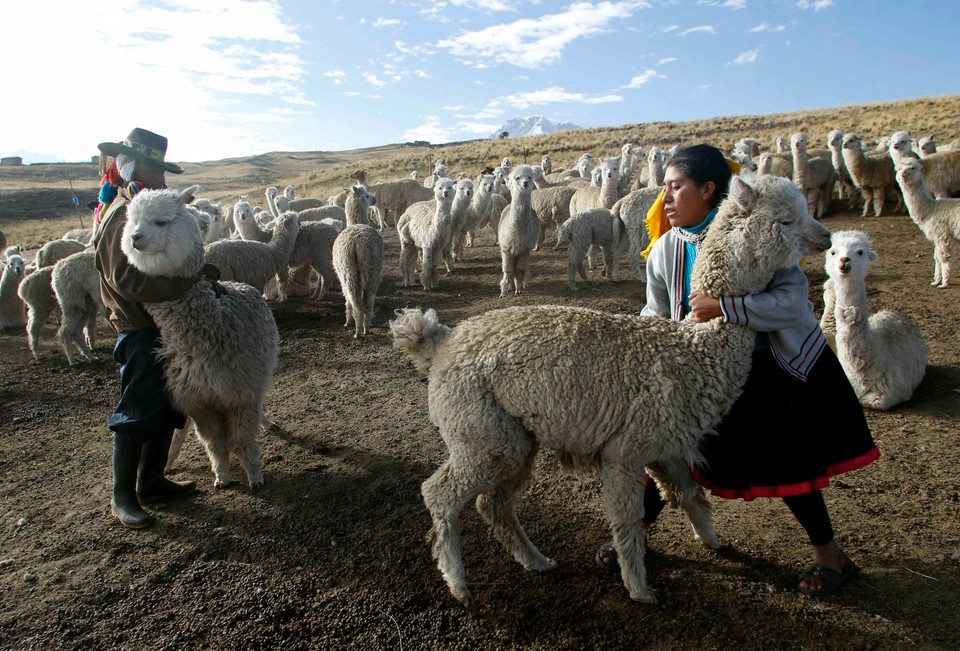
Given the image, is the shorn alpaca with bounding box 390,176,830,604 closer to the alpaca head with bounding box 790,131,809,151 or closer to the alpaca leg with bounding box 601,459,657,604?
the alpaca leg with bounding box 601,459,657,604

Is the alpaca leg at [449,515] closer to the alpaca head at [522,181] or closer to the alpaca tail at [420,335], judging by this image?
the alpaca tail at [420,335]

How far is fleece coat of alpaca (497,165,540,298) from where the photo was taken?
31.6 feet

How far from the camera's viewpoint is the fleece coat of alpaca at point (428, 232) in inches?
410

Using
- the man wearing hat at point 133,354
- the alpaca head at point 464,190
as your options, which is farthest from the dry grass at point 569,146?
the man wearing hat at point 133,354

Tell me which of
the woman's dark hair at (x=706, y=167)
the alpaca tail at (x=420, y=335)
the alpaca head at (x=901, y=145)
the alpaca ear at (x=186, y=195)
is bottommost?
the alpaca tail at (x=420, y=335)

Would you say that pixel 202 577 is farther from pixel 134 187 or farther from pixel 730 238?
pixel 730 238

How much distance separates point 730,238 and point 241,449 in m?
3.58

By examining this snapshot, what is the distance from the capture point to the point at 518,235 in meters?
9.59

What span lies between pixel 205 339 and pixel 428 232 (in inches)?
266

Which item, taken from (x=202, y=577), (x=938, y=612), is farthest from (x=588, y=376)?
(x=202, y=577)

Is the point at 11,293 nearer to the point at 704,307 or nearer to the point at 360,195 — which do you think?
the point at 360,195

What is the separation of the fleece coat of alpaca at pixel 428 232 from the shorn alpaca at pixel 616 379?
7.73 meters

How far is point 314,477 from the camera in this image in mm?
4496

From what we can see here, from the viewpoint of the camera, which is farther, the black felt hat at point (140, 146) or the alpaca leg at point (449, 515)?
the black felt hat at point (140, 146)
